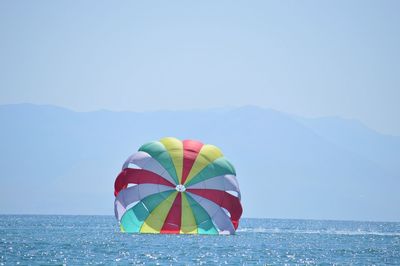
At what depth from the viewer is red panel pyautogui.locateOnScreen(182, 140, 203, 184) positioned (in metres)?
55.7

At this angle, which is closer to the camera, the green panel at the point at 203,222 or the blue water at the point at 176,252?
the blue water at the point at 176,252

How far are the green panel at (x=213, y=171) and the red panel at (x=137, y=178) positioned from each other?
1.42 metres

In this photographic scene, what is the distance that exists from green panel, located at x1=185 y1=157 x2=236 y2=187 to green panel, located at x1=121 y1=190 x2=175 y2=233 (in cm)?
154

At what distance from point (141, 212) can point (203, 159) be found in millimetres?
4697

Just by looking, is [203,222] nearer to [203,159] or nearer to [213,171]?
[213,171]

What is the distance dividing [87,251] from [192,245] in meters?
8.85

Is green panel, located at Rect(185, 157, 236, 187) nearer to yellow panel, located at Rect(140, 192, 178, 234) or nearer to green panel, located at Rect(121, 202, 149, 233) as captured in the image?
yellow panel, located at Rect(140, 192, 178, 234)

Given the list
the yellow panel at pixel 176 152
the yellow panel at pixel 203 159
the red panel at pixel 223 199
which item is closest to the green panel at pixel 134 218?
the yellow panel at pixel 176 152

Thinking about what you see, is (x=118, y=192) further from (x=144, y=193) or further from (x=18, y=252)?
(x=18, y=252)

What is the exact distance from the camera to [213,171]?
2196 inches

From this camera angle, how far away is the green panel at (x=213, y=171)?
182ft

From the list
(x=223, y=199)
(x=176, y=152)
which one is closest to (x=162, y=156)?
(x=176, y=152)

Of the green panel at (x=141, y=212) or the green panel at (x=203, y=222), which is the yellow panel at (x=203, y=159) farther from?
the green panel at (x=203, y=222)

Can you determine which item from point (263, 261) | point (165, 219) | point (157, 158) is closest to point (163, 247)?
point (165, 219)
